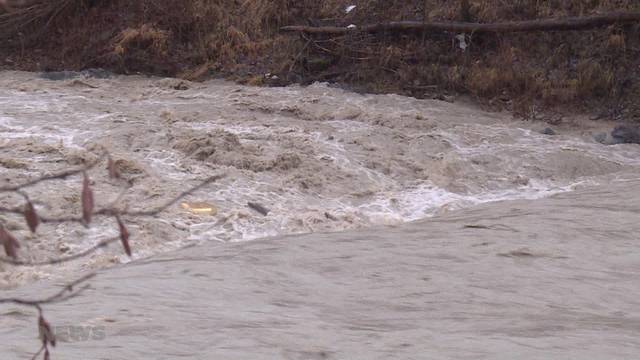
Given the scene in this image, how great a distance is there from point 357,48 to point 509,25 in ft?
6.35

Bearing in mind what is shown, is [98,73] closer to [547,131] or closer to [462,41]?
[462,41]

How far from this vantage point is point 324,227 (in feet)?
21.3

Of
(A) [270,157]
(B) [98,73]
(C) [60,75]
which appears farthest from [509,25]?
(C) [60,75]

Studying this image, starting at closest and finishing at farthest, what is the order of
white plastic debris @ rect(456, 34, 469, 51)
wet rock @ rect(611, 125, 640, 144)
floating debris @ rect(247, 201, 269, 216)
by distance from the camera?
floating debris @ rect(247, 201, 269, 216), wet rock @ rect(611, 125, 640, 144), white plastic debris @ rect(456, 34, 469, 51)

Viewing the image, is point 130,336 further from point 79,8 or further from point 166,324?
point 79,8

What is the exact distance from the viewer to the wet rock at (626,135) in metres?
8.95

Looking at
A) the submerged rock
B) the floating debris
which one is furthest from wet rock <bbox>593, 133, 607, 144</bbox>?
the floating debris

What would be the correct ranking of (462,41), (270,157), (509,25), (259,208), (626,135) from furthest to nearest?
(462,41) < (509,25) < (626,135) < (270,157) < (259,208)

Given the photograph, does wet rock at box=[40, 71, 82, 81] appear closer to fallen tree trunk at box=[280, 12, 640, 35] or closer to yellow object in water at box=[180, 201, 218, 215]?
fallen tree trunk at box=[280, 12, 640, 35]

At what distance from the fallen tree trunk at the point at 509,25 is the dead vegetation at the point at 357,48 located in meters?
0.09

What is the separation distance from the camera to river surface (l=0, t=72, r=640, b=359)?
3318 millimetres

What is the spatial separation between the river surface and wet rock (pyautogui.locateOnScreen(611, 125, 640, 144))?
7.5 inches

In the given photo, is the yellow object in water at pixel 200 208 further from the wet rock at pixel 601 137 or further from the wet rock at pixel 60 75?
the wet rock at pixel 60 75

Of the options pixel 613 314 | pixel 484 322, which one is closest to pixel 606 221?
pixel 613 314
